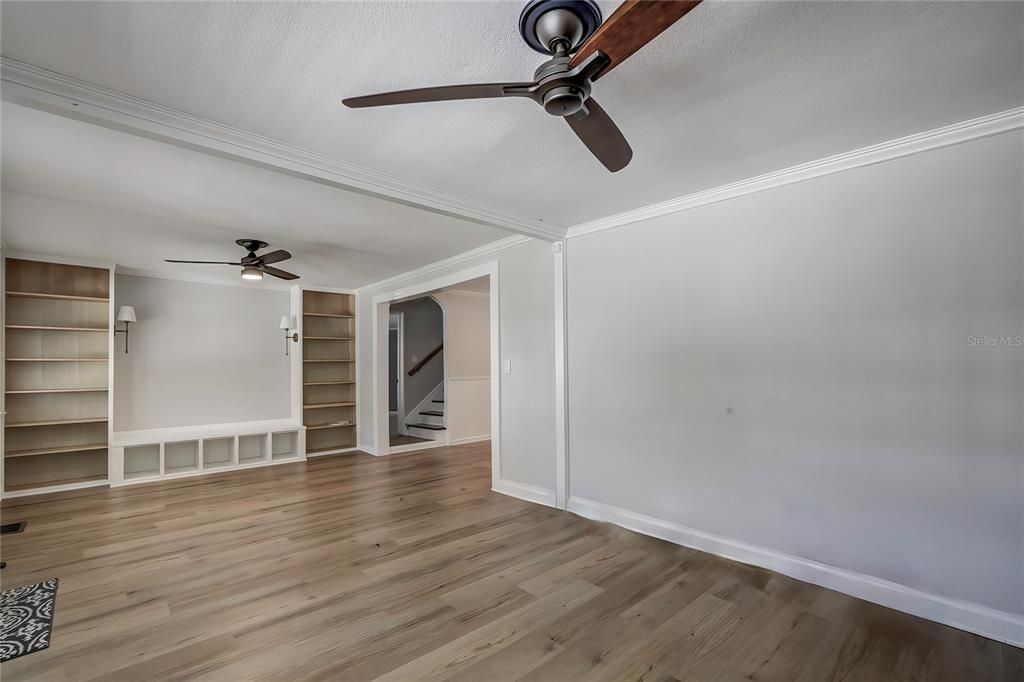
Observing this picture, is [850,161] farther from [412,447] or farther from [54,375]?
[54,375]

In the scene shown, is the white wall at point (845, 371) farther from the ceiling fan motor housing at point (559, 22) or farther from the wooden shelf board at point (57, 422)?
the wooden shelf board at point (57, 422)

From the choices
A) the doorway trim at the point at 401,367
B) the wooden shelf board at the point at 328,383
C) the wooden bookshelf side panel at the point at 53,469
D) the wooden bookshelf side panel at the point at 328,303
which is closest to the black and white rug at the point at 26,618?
the wooden bookshelf side panel at the point at 53,469

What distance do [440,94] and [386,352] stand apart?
5.54 metres

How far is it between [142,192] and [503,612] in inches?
132

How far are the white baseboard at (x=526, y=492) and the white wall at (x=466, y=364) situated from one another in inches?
112

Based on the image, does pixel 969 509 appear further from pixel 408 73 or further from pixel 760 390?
pixel 408 73

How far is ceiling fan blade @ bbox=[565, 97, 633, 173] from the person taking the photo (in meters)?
1.75

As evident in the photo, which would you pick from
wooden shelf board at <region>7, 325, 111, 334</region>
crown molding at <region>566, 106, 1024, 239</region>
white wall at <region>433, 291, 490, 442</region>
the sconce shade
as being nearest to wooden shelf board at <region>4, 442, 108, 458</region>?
wooden shelf board at <region>7, 325, 111, 334</region>

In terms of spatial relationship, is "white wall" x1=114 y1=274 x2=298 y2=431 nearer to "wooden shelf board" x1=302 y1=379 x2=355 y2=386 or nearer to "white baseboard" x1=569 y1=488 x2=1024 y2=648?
"wooden shelf board" x1=302 y1=379 x2=355 y2=386

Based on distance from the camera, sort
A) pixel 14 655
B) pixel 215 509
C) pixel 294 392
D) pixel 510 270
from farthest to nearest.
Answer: pixel 294 392 < pixel 510 270 < pixel 215 509 < pixel 14 655

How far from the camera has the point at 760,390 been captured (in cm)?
296

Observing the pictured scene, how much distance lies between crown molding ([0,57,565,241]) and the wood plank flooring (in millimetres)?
2260

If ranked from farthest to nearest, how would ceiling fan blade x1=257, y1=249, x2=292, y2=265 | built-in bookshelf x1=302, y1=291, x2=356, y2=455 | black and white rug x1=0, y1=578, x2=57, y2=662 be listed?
built-in bookshelf x1=302, y1=291, x2=356, y2=455, ceiling fan blade x1=257, y1=249, x2=292, y2=265, black and white rug x1=0, y1=578, x2=57, y2=662

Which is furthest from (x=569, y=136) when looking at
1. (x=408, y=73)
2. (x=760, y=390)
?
(x=760, y=390)
